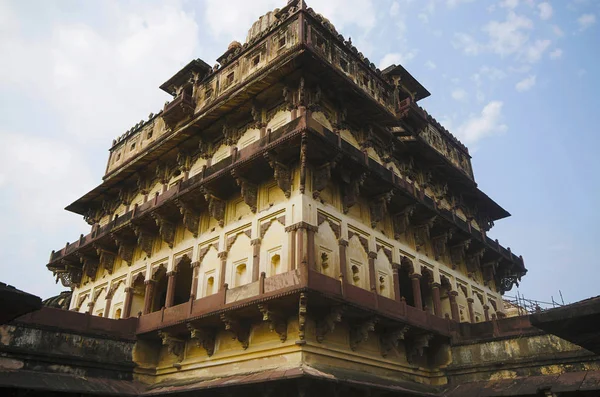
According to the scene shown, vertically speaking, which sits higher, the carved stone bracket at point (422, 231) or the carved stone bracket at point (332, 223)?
the carved stone bracket at point (422, 231)

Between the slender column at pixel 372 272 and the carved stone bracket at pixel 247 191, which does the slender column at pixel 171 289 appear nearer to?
the carved stone bracket at pixel 247 191

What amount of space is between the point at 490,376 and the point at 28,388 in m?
12.8

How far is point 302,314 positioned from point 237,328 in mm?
2429

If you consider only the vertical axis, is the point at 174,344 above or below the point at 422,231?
below

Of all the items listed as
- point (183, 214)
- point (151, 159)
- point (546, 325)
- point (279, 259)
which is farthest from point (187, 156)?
point (546, 325)

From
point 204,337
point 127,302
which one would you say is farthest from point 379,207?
point 127,302

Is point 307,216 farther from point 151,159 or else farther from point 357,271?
point 151,159

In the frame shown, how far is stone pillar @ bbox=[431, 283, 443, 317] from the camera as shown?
17.2 m

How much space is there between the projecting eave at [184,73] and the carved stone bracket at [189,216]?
7.03 metres

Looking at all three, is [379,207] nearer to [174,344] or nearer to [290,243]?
[290,243]

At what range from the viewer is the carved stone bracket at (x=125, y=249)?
758 inches

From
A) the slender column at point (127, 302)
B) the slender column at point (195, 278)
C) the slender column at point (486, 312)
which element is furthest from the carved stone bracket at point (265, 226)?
the slender column at point (486, 312)

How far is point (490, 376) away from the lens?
563 inches

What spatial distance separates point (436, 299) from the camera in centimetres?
1761
